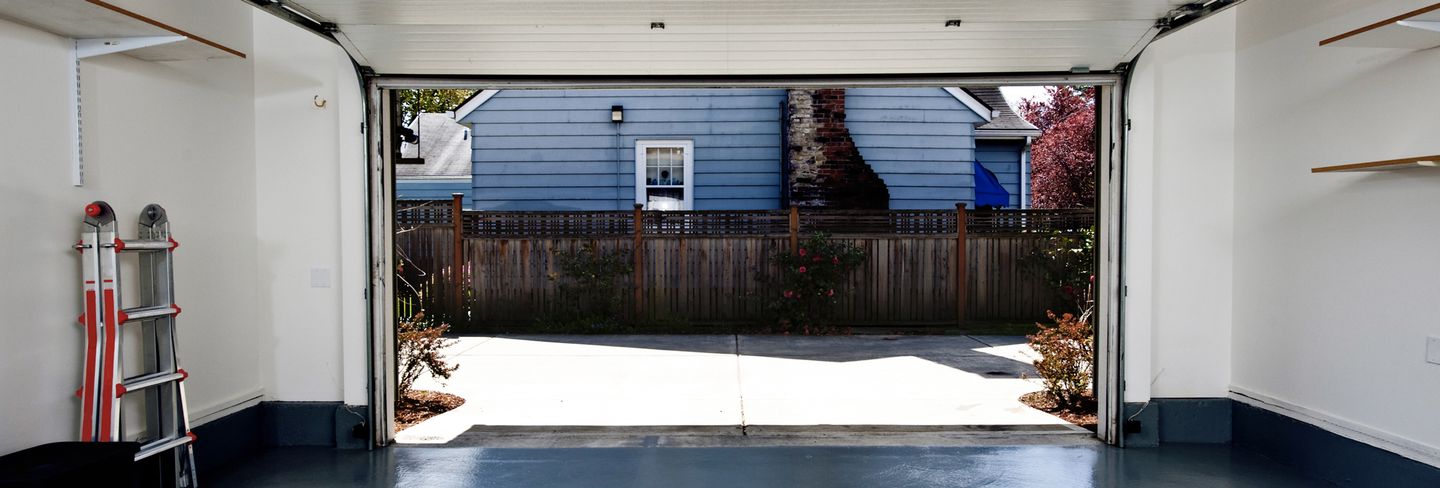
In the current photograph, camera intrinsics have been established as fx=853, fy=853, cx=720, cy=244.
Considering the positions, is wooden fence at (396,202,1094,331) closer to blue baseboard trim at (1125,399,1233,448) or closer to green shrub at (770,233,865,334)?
green shrub at (770,233,865,334)

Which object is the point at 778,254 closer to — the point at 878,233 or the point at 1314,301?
the point at 878,233

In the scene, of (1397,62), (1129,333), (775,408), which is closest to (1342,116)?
(1397,62)

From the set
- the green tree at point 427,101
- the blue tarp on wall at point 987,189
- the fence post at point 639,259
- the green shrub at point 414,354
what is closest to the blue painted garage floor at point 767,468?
the green shrub at point 414,354

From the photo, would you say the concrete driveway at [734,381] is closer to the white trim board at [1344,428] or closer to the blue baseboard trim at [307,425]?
the blue baseboard trim at [307,425]

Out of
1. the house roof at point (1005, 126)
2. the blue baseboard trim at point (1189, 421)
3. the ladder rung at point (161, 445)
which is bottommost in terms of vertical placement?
the blue baseboard trim at point (1189, 421)

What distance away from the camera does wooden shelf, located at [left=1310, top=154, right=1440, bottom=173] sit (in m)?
3.55

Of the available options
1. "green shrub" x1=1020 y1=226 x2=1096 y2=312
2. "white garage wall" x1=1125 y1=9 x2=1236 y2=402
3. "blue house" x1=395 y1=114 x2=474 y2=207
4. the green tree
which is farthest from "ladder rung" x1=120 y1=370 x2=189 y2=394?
the green tree

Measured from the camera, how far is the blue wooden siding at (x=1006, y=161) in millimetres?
14156

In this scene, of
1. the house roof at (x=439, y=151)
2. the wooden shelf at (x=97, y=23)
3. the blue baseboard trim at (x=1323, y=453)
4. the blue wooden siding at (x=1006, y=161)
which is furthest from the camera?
the house roof at (x=439, y=151)

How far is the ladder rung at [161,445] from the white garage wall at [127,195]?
0.99 ft

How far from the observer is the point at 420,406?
628 centimetres

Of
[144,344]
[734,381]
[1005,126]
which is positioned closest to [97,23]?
[144,344]

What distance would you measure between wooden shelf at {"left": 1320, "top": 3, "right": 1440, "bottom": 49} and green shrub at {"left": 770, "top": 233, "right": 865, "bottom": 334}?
21.2 feet

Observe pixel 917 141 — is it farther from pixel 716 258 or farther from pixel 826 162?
pixel 716 258
